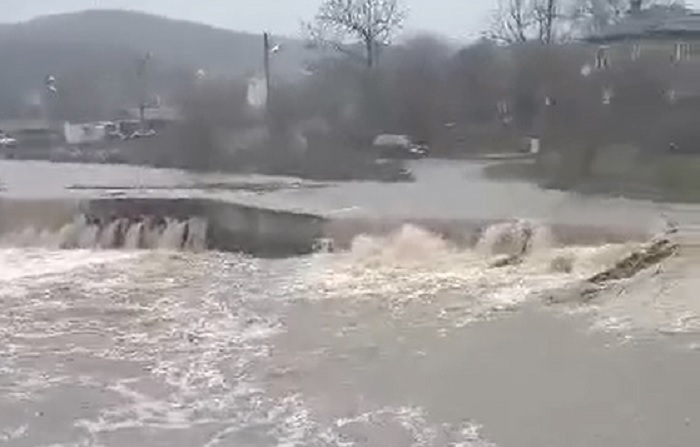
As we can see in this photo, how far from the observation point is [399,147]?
128 feet

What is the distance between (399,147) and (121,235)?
17.7m

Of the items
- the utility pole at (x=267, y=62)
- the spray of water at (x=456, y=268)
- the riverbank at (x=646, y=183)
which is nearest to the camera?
the spray of water at (x=456, y=268)

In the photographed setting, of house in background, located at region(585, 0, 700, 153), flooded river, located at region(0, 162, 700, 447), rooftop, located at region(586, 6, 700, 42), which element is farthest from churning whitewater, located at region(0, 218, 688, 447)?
rooftop, located at region(586, 6, 700, 42)

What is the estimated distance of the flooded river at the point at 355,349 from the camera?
1002 centimetres

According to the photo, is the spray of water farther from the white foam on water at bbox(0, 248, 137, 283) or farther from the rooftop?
the rooftop

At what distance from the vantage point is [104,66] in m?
62.4

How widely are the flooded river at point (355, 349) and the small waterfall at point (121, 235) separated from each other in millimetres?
1325

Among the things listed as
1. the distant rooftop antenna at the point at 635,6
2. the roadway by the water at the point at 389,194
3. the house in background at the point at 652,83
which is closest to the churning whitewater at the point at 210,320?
the roadway by the water at the point at 389,194

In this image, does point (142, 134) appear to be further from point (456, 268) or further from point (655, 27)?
point (456, 268)

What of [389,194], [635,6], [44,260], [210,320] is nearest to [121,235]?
[44,260]

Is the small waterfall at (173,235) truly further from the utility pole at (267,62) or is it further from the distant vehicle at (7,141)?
the distant vehicle at (7,141)

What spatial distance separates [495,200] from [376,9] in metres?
29.8

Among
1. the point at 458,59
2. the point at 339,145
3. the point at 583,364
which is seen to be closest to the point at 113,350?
the point at 583,364

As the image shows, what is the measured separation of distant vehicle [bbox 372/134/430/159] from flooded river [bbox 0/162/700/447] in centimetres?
1827
